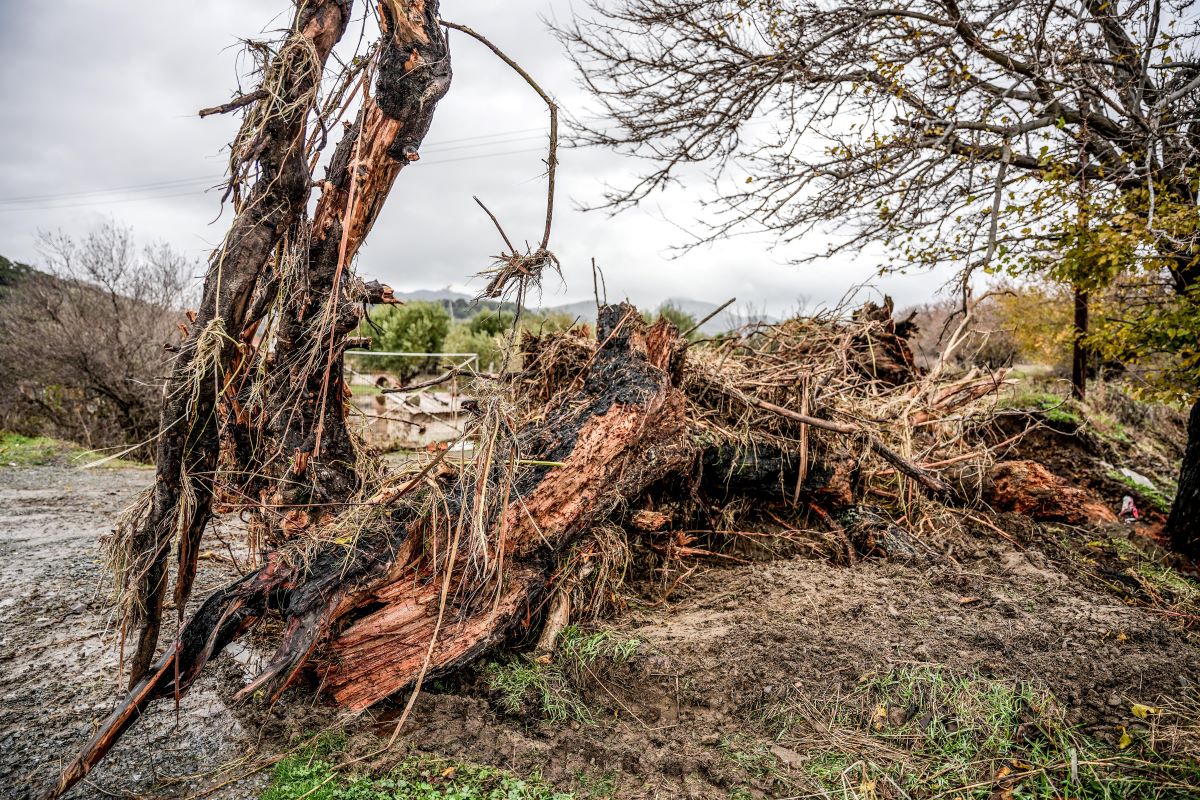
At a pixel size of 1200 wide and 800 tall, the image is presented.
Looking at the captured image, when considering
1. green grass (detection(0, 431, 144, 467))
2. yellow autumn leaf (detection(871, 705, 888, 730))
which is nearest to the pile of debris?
yellow autumn leaf (detection(871, 705, 888, 730))

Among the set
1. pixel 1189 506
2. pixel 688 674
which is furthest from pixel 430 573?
pixel 1189 506

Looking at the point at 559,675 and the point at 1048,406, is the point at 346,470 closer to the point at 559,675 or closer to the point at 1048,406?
the point at 559,675

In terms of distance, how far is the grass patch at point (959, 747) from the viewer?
2262 mm

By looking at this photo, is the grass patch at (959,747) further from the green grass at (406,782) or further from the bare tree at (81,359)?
the bare tree at (81,359)

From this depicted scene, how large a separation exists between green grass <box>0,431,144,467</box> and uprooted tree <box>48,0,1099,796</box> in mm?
7317

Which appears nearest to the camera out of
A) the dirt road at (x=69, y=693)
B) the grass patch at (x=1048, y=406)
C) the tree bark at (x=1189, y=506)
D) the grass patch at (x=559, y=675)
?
the dirt road at (x=69, y=693)

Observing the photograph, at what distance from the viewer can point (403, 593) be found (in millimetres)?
2787

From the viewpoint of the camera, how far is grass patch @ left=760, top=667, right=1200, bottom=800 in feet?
7.42

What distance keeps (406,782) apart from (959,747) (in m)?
2.15

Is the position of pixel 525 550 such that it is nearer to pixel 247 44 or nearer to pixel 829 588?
pixel 829 588

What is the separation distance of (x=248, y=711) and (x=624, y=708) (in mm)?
1637

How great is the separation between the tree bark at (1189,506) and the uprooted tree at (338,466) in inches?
176

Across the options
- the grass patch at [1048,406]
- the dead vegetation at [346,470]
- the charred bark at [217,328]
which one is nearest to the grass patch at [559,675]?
the dead vegetation at [346,470]

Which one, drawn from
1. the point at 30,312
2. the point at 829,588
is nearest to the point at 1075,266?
the point at 829,588
